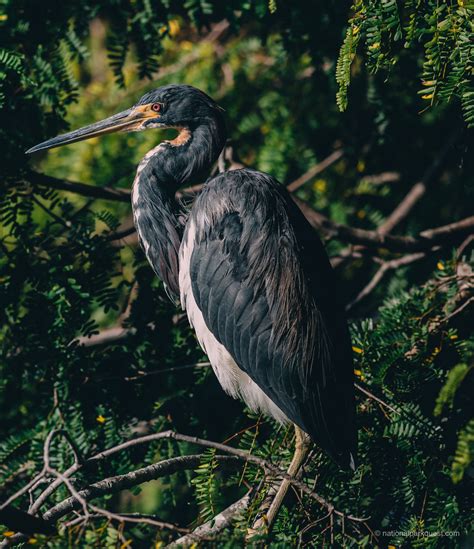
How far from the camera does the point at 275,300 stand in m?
2.99

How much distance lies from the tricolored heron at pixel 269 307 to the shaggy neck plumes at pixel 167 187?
0.11 m

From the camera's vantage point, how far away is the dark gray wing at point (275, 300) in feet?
9.59

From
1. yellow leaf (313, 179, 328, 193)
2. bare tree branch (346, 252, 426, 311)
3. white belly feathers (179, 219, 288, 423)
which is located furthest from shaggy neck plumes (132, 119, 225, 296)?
yellow leaf (313, 179, 328, 193)

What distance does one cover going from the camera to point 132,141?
472cm

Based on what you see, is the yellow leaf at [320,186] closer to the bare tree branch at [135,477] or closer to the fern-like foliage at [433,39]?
the fern-like foliage at [433,39]

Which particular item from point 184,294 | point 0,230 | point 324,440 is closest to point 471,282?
point 324,440

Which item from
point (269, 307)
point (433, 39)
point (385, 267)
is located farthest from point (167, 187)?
point (433, 39)

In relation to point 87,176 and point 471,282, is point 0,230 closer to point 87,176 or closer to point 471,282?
point 87,176

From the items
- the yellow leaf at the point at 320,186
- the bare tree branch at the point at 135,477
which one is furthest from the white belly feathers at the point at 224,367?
the yellow leaf at the point at 320,186

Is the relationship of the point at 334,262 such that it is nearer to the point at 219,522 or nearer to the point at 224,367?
the point at 224,367

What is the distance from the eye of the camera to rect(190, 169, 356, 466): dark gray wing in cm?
292

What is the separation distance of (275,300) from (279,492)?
0.78 m

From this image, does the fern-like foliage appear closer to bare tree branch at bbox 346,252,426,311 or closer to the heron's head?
the heron's head

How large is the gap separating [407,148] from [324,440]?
7.99 feet
